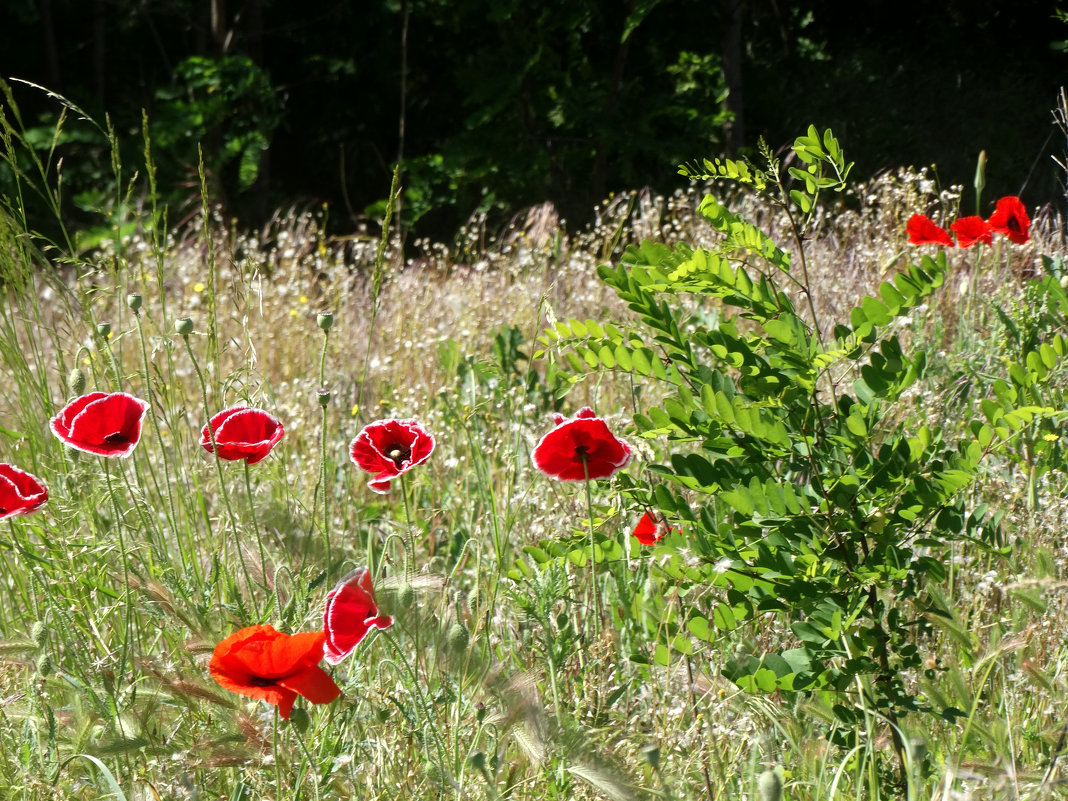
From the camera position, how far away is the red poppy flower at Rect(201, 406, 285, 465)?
4.86 ft

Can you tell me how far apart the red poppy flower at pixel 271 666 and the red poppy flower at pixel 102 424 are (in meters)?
0.42

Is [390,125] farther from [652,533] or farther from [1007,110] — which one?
[652,533]

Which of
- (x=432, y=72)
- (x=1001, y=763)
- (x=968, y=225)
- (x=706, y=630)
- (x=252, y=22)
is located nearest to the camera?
(x=1001, y=763)

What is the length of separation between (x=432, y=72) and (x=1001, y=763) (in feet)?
32.8

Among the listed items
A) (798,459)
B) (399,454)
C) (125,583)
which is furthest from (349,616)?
(798,459)

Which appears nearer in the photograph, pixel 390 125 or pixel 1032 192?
pixel 1032 192

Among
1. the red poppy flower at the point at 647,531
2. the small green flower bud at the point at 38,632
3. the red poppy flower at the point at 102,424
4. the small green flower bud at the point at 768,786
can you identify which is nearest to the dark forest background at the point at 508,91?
the red poppy flower at the point at 102,424

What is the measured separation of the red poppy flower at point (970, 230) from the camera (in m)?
2.56

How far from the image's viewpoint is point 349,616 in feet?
4.13

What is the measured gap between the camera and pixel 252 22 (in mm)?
9375

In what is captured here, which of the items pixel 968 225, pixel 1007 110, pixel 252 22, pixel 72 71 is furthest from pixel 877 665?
pixel 72 71

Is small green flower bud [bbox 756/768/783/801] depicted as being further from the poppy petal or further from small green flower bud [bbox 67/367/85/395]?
small green flower bud [bbox 67/367/85/395]

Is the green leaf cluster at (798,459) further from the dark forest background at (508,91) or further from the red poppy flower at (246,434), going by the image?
the dark forest background at (508,91)

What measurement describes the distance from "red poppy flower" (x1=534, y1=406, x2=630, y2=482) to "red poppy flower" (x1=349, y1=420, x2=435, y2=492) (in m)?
0.17
